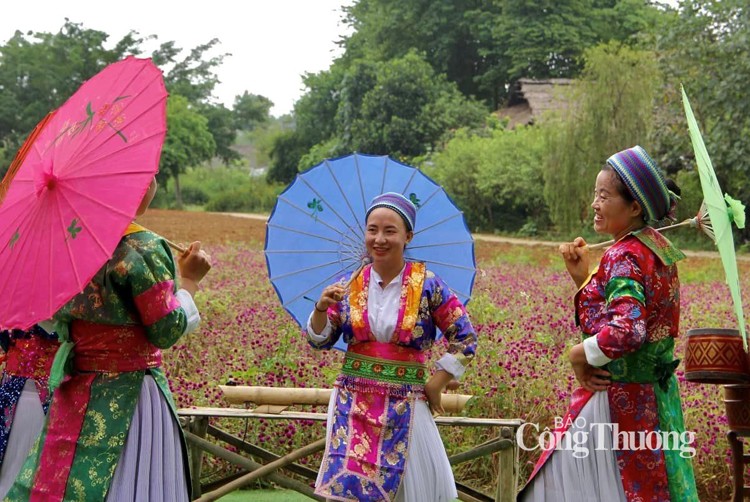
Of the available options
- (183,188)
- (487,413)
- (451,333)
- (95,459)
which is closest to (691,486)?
(451,333)

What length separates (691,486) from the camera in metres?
3.27

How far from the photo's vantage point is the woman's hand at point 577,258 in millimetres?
3533

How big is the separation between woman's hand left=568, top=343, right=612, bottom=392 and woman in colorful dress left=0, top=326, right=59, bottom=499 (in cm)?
182

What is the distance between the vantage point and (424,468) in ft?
12.0

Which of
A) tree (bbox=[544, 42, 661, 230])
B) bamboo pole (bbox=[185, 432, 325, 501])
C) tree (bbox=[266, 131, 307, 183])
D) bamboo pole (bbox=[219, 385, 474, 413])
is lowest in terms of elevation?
bamboo pole (bbox=[185, 432, 325, 501])

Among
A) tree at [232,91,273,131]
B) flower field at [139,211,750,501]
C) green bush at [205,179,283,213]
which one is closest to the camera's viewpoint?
flower field at [139,211,750,501]

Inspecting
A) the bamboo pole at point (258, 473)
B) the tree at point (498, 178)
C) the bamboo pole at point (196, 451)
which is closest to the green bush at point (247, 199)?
the tree at point (498, 178)

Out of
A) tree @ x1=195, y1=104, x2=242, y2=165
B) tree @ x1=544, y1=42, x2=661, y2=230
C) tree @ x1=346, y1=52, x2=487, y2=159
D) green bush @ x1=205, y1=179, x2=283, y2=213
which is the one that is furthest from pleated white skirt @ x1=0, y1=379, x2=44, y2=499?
tree @ x1=195, y1=104, x2=242, y2=165

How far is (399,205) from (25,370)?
1480 mm

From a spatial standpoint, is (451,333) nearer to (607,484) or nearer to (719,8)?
(607,484)

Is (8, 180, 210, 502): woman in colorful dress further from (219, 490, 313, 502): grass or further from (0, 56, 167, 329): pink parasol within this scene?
(219, 490, 313, 502): grass

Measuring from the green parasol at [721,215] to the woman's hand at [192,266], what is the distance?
1.65 meters

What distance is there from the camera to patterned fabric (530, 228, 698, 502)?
3.20 metres

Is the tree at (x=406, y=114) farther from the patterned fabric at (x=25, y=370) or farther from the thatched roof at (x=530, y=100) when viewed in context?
the patterned fabric at (x=25, y=370)
